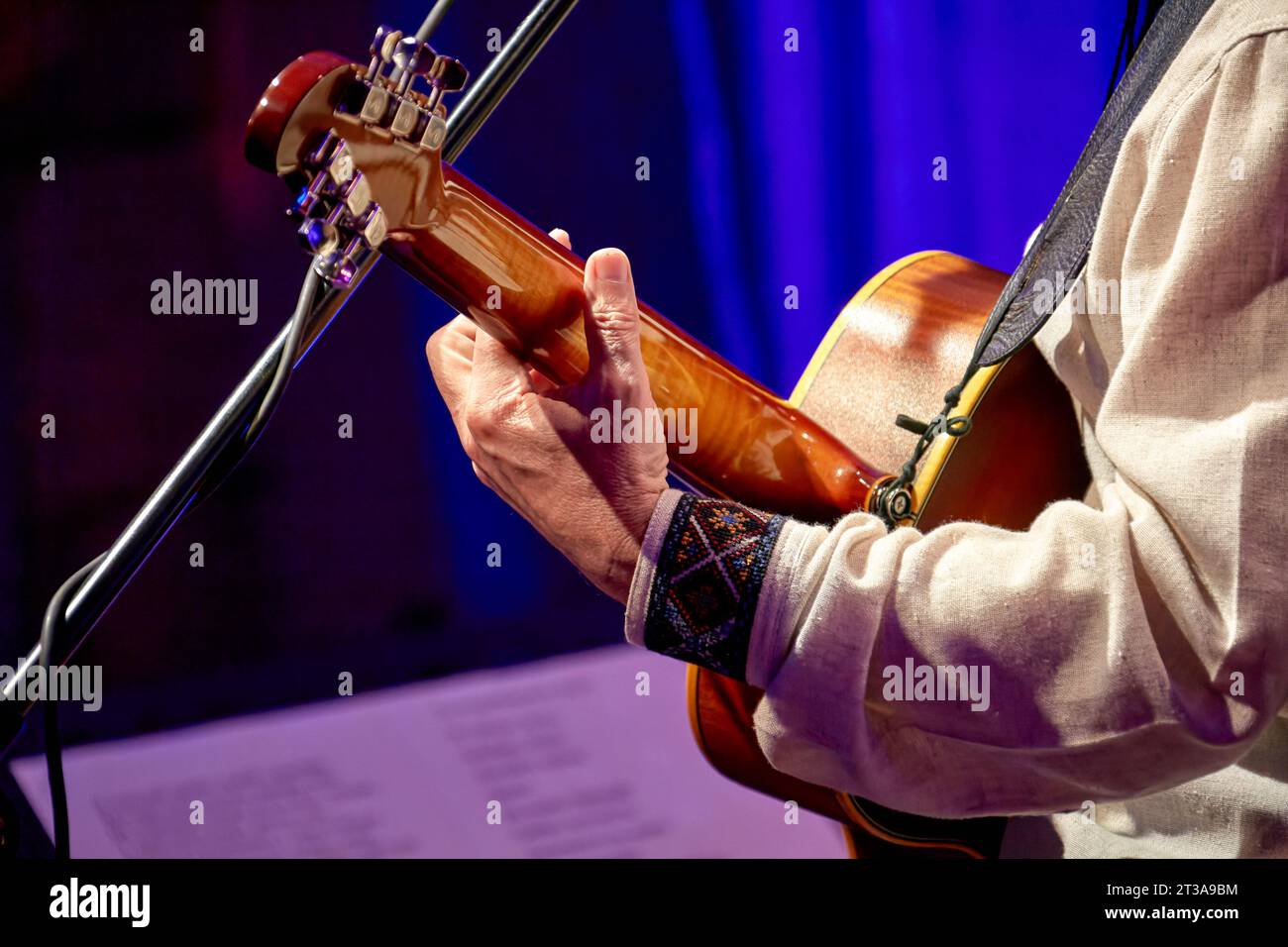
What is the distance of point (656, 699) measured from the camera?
2.11 meters

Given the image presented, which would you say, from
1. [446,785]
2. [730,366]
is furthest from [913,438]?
[446,785]

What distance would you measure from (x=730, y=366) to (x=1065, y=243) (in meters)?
0.32

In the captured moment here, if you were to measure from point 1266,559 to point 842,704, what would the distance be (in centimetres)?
28

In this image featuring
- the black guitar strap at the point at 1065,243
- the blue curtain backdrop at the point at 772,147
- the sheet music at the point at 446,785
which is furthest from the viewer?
the blue curtain backdrop at the point at 772,147

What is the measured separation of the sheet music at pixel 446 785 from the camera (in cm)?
180

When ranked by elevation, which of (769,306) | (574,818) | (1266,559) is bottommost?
(574,818)

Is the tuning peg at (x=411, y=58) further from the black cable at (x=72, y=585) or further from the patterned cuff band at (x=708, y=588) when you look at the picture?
the patterned cuff band at (x=708, y=588)

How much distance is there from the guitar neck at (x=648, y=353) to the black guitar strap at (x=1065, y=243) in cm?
6

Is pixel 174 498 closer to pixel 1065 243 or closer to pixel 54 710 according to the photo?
pixel 54 710

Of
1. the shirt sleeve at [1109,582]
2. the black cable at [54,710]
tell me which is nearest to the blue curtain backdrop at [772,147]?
the shirt sleeve at [1109,582]

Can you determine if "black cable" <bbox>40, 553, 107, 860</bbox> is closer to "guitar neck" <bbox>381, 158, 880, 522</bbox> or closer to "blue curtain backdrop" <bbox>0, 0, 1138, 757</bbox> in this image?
"guitar neck" <bbox>381, 158, 880, 522</bbox>

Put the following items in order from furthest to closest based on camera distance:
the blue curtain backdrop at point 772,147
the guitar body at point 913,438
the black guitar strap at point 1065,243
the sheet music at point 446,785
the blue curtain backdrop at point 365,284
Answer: the blue curtain backdrop at point 365,284
the blue curtain backdrop at point 772,147
the sheet music at point 446,785
the guitar body at point 913,438
the black guitar strap at point 1065,243
